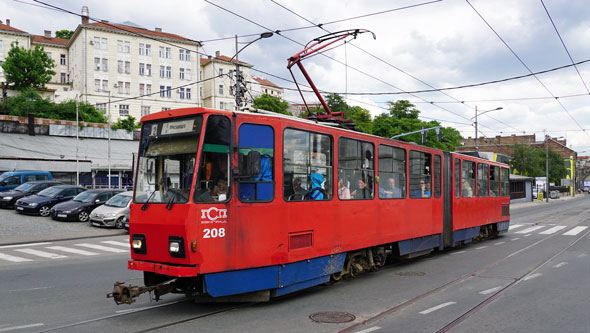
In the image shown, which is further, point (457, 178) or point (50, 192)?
point (50, 192)

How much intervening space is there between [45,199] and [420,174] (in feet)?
64.2

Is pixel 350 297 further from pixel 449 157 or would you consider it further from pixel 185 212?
pixel 449 157

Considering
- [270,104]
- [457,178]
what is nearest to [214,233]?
[457,178]

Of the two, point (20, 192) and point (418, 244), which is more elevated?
point (20, 192)

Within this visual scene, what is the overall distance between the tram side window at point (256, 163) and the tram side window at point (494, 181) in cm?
1244

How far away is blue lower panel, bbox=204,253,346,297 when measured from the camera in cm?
683

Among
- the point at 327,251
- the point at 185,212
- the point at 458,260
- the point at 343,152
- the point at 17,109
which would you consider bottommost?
the point at 458,260

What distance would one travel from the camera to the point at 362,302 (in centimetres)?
790

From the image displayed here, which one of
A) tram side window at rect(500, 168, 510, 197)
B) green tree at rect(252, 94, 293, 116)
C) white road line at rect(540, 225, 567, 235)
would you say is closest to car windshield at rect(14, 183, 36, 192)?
tram side window at rect(500, 168, 510, 197)

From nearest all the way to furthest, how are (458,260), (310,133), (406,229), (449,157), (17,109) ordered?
1. (310,133)
2. (406,229)
3. (458,260)
4. (449,157)
5. (17,109)

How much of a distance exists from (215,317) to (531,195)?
212ft

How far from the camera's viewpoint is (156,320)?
266 inches

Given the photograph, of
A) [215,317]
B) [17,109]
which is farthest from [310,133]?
[17,109]

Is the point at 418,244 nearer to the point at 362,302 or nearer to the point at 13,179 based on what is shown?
the point at 362,302
